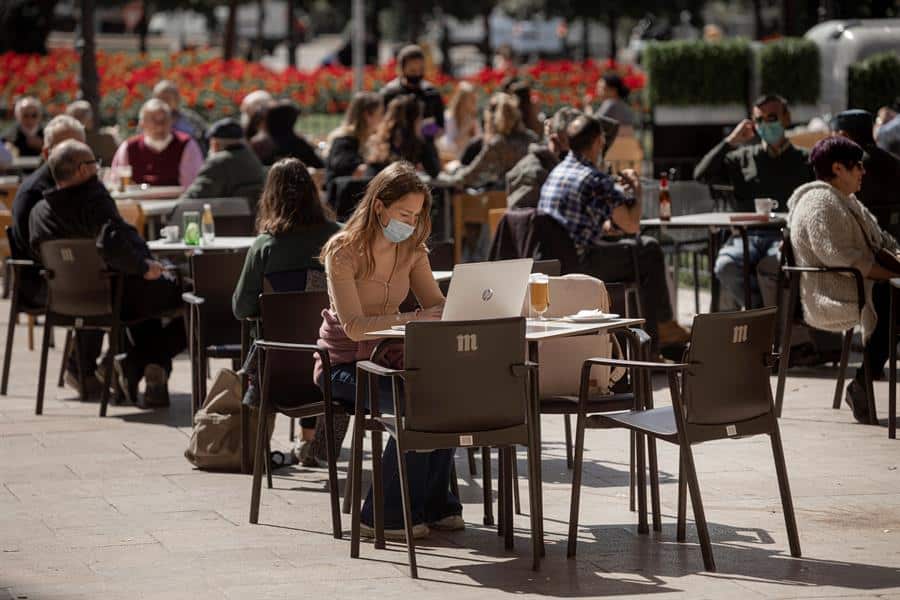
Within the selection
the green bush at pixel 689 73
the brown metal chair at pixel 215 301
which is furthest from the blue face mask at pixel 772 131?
the green bush at pixel 689 73

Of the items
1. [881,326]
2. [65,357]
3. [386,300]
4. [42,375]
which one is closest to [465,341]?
[386,300]

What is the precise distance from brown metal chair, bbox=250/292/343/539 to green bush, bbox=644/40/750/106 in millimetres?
12284

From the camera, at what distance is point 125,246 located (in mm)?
10281

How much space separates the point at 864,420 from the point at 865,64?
33.2ft

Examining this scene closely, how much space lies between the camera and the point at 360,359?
7.40m

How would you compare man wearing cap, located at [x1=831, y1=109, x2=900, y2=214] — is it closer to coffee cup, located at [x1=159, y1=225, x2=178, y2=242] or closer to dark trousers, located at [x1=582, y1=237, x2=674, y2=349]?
dark trousers, located at [x1=582, y1=237, x2=674, y2=349]

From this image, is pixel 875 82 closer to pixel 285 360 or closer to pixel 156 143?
pixel 156 143

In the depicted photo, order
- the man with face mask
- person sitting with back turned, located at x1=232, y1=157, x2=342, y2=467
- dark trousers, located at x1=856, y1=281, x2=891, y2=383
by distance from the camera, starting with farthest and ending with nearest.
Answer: the man with face mask
dark trousers, located at x1=856, y1=281, x2=891, y2=383
person sitting with back turned, located at x1=232, y1=157, x2=342, y2=467

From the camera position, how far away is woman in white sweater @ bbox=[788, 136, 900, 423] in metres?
9.66

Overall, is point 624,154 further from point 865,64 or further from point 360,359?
point 360,359

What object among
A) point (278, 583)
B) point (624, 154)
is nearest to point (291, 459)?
point (278, 583)

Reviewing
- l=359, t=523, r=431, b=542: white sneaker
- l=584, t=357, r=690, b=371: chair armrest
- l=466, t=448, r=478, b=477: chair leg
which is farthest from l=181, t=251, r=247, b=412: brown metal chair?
l=584, t=357, r=690, b=371: chair armrest

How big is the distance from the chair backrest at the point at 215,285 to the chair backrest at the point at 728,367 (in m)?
3.39

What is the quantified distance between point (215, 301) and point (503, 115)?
5.67 m
